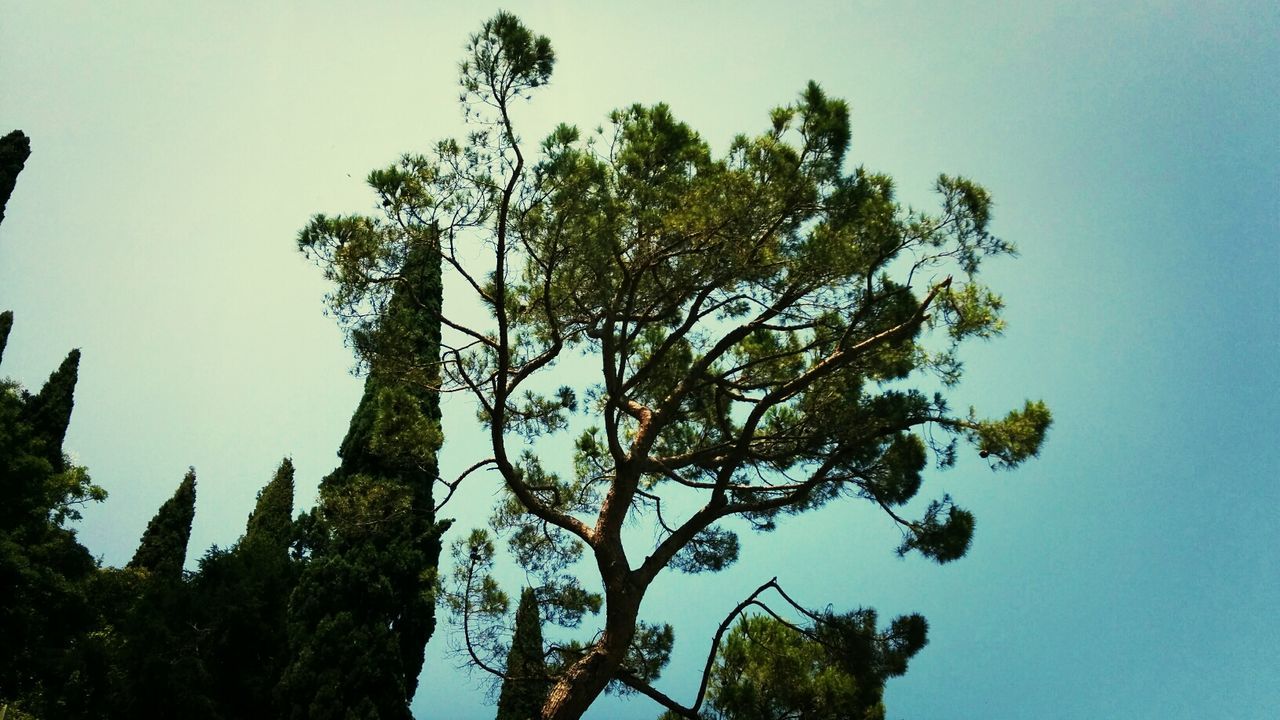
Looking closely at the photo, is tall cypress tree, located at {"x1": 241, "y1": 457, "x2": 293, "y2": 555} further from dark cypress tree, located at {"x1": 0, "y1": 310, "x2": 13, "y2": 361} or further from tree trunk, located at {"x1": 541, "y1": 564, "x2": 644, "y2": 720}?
tree trunk, located at {"x1": 541, "y1": 564, "x2": 644, "y2": 720}

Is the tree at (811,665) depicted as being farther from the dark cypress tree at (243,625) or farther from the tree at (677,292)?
the dark cypress tree at (243,625)

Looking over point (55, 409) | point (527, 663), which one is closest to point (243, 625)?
point (527, 663)

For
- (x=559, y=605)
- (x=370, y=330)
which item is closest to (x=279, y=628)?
(x=559, y=605)

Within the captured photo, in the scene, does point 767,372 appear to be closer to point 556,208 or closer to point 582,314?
point 582,314

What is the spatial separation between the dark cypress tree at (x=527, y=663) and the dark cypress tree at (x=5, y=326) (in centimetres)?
Result: 1242

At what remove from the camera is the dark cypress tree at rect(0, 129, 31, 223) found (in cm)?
1292

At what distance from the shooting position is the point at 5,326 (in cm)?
1318

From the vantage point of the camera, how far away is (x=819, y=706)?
18.4 ft

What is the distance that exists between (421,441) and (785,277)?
106 inches

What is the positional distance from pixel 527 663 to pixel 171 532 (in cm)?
1103

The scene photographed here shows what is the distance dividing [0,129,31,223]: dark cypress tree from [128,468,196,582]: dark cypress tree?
5.31 m

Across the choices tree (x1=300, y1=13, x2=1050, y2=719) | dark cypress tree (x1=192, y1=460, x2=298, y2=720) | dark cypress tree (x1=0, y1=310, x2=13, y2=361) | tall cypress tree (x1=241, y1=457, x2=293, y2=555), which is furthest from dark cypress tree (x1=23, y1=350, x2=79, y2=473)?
tree (x1=300, y1=13, x2=1050, y2=719)

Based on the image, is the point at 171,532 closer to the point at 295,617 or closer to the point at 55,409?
the point at 55,409

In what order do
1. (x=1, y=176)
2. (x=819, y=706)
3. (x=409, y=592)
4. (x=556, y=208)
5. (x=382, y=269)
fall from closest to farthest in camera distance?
(x=556, y=208) → (x=382, y=269) → (x=819, y=706) → (x=409, y=592) → (x=1, y=176)
